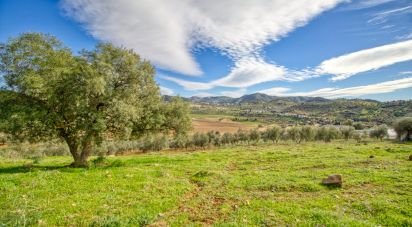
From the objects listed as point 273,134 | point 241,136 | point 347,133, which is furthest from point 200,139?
point 347,133

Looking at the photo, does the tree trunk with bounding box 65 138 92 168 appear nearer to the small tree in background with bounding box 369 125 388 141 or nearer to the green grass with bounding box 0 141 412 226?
the green grass with bounding box 0 141 412 226

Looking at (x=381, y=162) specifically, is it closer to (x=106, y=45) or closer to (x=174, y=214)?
(x=174, y=214)

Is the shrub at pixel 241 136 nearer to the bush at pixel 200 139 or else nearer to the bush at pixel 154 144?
the bush at pixel 200 139

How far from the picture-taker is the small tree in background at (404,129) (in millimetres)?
83338

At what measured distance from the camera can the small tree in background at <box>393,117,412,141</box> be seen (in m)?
83.3

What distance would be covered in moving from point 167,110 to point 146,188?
43.4ft

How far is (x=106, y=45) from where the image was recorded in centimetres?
2250

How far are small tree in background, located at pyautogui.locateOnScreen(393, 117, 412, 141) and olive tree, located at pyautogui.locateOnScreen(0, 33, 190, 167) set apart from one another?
3692 inches

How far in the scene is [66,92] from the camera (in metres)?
20.0

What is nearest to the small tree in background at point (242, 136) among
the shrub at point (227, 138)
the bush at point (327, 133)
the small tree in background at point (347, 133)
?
the shrub at point (227, 138)

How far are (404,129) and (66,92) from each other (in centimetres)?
10027

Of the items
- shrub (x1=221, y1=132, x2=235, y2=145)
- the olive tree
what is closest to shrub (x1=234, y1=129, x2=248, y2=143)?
shrub (x1=221, y1=132, x2=235, y2=145)

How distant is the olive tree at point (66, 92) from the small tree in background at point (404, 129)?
93781mm

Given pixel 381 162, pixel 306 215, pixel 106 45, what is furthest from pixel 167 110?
pixel 381 162
